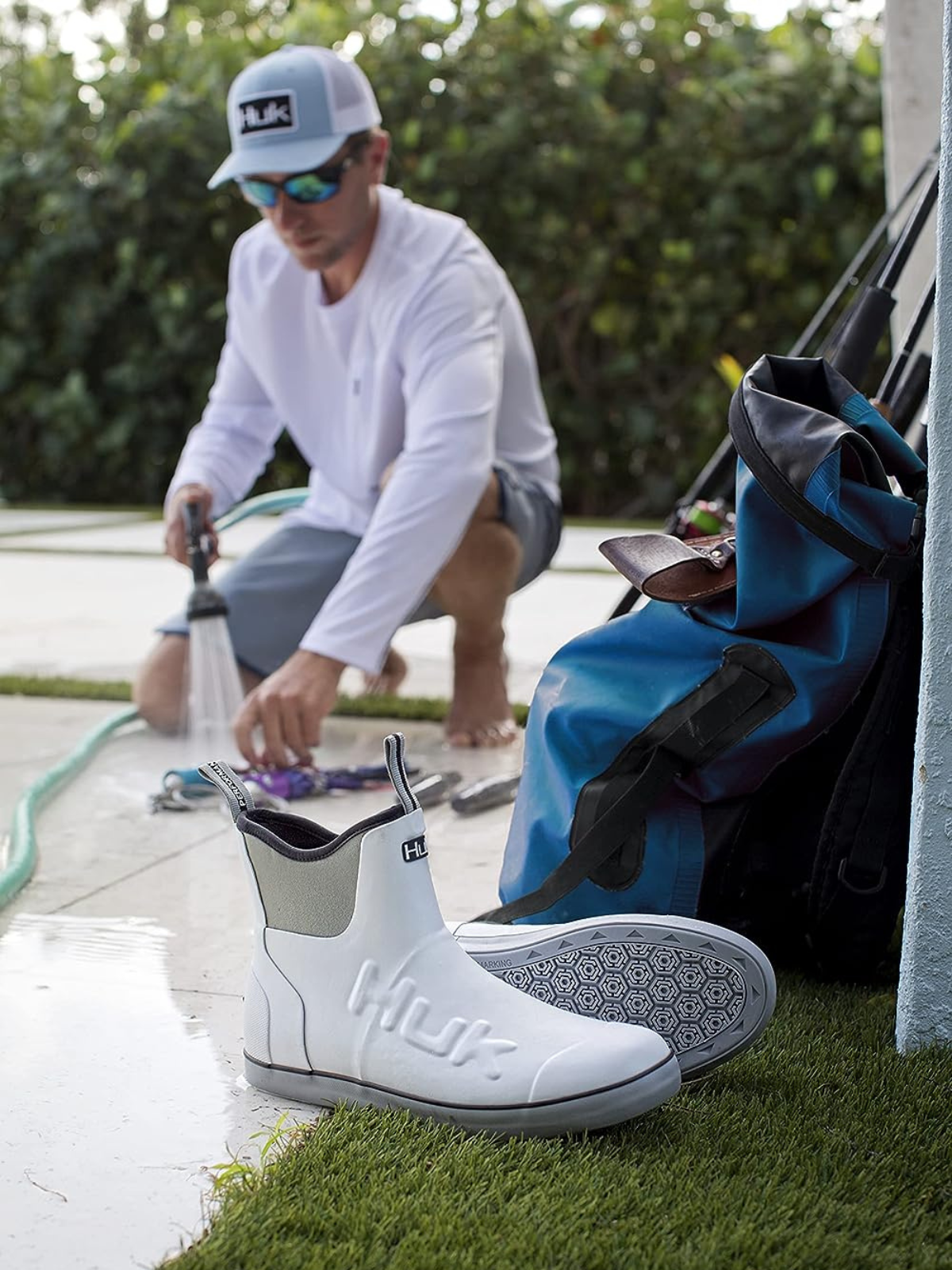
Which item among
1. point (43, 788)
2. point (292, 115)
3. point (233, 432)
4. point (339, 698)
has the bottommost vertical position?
point (339, 698)

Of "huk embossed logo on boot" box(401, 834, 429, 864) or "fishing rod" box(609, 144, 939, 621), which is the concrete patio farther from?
"fishing rod" box(609, 144, 939, 621)

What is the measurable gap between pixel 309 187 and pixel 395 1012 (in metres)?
1.75

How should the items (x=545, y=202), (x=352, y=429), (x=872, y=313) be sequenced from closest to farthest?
(x=872, y=313), (x=352, y=429), (x=545, y=202)

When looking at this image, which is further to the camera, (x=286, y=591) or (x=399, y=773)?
(x=286, y=591)

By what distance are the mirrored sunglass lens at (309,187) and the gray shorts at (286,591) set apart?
2.10 feet

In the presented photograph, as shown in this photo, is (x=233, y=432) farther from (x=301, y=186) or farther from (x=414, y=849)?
(x=414, y=849)

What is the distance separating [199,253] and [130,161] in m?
0.60

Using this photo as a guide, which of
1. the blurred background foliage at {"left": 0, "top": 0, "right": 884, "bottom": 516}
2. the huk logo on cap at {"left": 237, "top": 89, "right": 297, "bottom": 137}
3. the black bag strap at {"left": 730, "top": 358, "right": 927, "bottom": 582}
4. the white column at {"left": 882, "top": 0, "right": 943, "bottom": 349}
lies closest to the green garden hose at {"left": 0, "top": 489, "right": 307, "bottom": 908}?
the huk logo on cap at {"left": 237, "top": 89, "right": 297, "bottom": 137}

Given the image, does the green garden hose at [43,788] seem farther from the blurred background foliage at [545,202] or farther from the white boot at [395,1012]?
the blurred background foliage at [545,202]

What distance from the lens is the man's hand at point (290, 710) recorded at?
239cm

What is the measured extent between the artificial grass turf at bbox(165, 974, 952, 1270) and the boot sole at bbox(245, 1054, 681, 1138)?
0.04 feet

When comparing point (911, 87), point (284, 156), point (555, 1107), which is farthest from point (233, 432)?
point (555, 1107)

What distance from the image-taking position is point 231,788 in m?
1.38

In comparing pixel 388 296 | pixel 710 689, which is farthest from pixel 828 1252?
pixel 388 296
